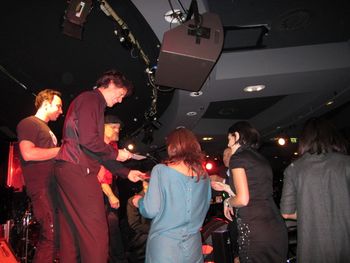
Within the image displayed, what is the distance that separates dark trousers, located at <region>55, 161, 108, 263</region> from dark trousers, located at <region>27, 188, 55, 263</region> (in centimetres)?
34

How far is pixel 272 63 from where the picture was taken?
17.4 feet

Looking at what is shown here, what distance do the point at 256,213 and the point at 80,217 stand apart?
1.39m

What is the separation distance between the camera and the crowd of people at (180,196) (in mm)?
1960

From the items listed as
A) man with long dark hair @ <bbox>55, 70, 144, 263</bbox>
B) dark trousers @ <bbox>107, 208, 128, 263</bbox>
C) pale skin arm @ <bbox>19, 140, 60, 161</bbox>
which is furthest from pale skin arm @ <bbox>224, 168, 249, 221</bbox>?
dark trousers @ <bbox>107, 208, 128, 263</bbox>

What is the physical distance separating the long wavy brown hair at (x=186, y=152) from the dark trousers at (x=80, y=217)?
24.9 inches

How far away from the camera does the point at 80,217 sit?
1903 millimetres

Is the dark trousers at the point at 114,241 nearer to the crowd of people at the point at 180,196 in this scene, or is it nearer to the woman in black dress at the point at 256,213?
the crowd of people at the point at 180,196

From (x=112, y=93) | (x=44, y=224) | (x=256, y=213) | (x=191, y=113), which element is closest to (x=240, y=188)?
(x=256, y=213)

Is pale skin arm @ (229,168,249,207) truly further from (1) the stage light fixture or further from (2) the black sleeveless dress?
(1) the stage light fixture

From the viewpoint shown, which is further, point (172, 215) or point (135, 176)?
point (135, 176)

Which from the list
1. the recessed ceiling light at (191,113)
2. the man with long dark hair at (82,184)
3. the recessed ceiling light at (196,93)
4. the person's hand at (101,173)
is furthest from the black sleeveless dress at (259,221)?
the recessed ceiling light at (191,113)

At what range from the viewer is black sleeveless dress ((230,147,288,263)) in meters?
2.28

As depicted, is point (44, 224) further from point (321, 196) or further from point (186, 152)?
point (321, 196)

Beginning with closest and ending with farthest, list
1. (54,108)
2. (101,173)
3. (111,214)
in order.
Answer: (54,108), (101,173), (111,214)
